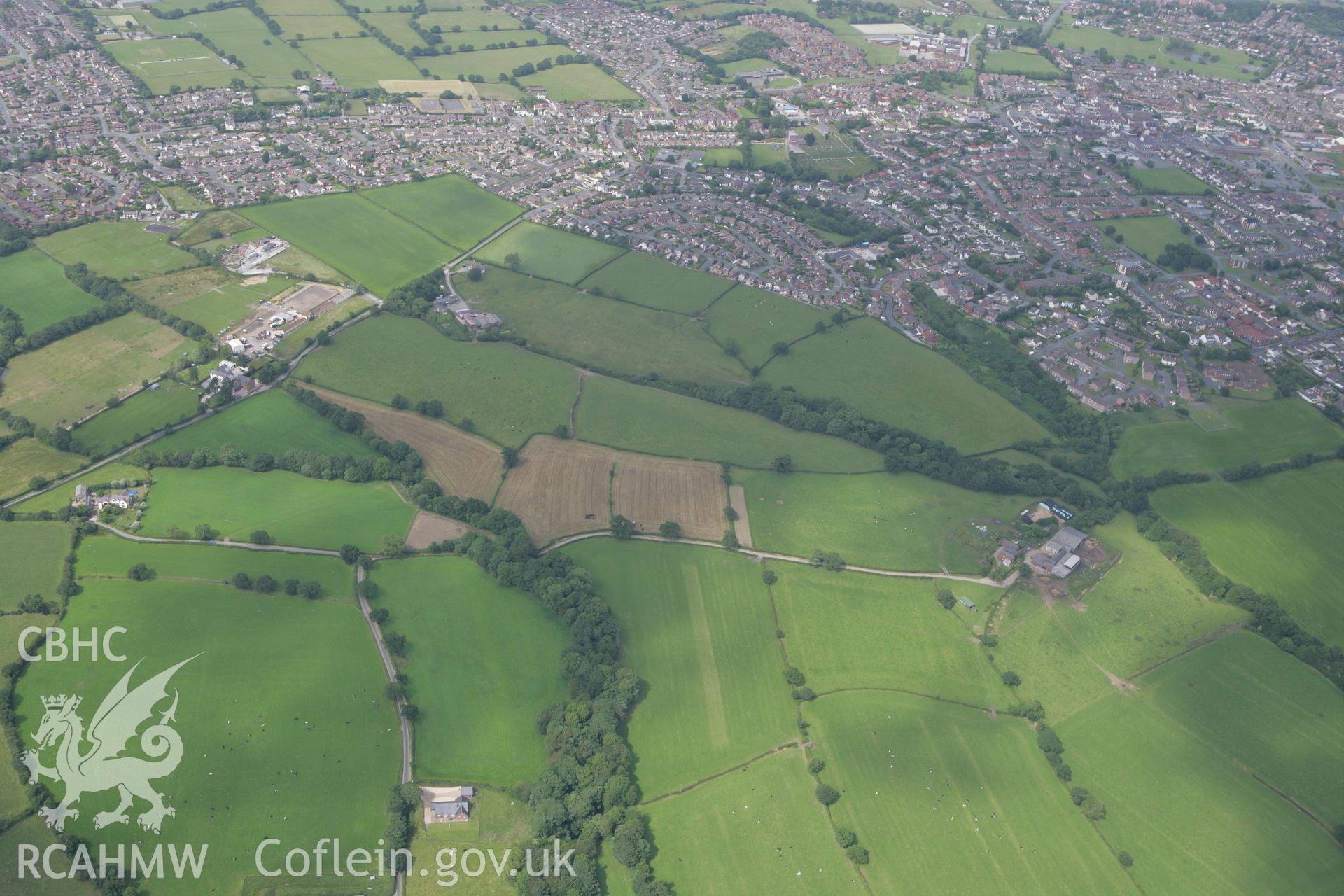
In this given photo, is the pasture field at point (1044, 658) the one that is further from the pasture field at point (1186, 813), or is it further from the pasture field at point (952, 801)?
the pasture field at point (952, 801)

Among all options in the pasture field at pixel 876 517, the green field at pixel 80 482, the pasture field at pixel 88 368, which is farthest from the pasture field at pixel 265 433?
the pasture field at pixel 876 517

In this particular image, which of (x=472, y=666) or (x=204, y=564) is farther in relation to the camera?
(x=204, y=564)

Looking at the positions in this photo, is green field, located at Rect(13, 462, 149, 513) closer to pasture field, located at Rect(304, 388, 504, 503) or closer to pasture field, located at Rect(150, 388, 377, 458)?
pasture field, located at Rect(150, 388, 377, 458)

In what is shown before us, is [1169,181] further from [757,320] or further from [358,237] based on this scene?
[358,237]

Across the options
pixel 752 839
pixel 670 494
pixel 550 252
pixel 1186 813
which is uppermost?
pixel 1186 813

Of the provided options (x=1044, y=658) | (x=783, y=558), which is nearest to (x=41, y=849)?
(x=783, y=558)

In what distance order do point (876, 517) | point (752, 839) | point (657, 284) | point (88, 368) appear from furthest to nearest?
point (657, 284) → point (88, 368) → point (876, 517) → point (752, 839)

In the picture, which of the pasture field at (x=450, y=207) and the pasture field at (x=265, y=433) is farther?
the pasture field at (x=450, y=207)

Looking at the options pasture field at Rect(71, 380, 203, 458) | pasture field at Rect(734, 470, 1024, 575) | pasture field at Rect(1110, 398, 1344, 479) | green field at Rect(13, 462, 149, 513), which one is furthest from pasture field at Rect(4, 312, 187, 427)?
pasture field at Rect(1110, 398, 1344, 479)
